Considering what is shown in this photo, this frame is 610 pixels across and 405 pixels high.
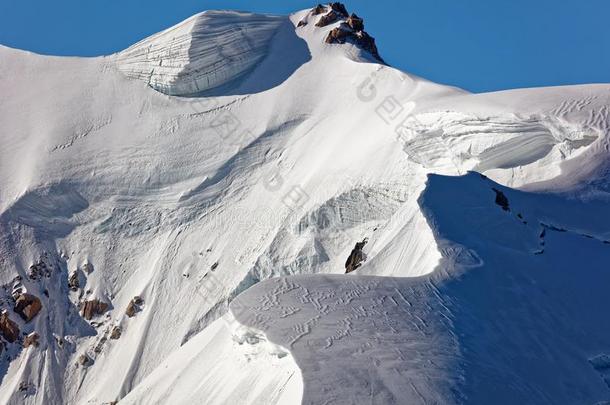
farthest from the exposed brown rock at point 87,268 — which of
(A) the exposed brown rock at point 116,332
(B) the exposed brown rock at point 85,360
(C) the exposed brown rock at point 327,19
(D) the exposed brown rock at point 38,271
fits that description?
(C) the exposed brown rock at point 327,19

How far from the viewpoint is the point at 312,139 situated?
137 feet

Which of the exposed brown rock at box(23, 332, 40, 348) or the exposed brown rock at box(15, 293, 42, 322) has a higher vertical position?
the exposed brown rock at box(15, 293, 42, 322)

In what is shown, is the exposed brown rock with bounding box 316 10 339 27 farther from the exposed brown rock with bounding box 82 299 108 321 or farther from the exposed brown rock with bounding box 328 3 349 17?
the exposed brown rock with bounding box 82 299 108 321

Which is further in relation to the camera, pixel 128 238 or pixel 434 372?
pixel 128 238

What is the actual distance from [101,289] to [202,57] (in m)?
15.7

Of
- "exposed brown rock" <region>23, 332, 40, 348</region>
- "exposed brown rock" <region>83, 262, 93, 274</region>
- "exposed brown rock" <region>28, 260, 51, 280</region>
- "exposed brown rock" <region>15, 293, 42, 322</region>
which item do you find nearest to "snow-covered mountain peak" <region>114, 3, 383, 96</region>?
"exposed brown rock" <region>83, 262, 93, 274</region>

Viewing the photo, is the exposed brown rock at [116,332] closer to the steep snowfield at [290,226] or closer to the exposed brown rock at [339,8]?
the steep snowfield at [290,226]

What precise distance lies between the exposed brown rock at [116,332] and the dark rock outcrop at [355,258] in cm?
1004

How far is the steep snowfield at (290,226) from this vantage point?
769 inches

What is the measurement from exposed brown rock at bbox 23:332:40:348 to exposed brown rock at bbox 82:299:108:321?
2.04 metres

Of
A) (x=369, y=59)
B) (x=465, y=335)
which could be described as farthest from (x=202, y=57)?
(x=465, y=335)

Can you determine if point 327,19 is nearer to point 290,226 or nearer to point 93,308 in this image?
point 290,226

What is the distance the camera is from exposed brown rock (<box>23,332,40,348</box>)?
36.3 metres

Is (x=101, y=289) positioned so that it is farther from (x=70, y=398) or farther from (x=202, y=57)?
(x=202, y=57)
